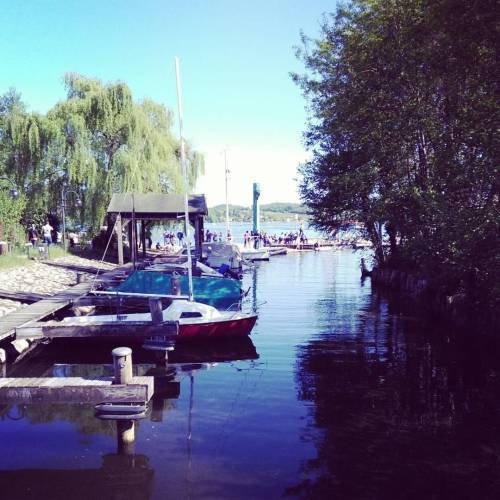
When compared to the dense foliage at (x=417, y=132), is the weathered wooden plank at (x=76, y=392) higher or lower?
lower

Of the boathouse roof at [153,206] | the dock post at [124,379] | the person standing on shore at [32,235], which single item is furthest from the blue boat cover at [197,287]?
the person standing on shore at [32,235]

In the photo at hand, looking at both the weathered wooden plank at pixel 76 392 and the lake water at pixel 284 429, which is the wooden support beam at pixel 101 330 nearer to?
the lake water at pixel 284 429

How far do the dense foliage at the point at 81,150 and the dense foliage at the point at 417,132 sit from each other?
1202 cm

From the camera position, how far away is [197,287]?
17188 millimetres

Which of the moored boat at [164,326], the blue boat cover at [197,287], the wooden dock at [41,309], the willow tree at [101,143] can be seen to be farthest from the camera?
the willow tree at [101,143]

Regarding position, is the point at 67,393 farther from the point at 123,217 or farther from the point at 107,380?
the point at 123,217

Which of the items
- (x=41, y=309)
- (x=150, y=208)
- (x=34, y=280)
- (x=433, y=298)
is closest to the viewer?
(x=41, y=309)

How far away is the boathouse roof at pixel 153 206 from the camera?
2783 cm

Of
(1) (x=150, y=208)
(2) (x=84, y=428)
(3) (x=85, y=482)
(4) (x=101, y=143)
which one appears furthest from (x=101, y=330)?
(4) (x=101, y=143)

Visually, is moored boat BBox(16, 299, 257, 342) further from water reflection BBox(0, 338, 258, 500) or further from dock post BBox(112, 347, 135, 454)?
dock post BBox(112, 347, 135, 454)

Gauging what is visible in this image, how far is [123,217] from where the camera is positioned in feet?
Answer: 94.1

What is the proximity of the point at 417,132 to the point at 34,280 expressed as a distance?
18.0m

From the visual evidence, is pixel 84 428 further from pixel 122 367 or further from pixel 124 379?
pixel 122 367

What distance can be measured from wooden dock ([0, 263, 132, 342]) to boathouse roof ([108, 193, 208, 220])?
25.6 feet
